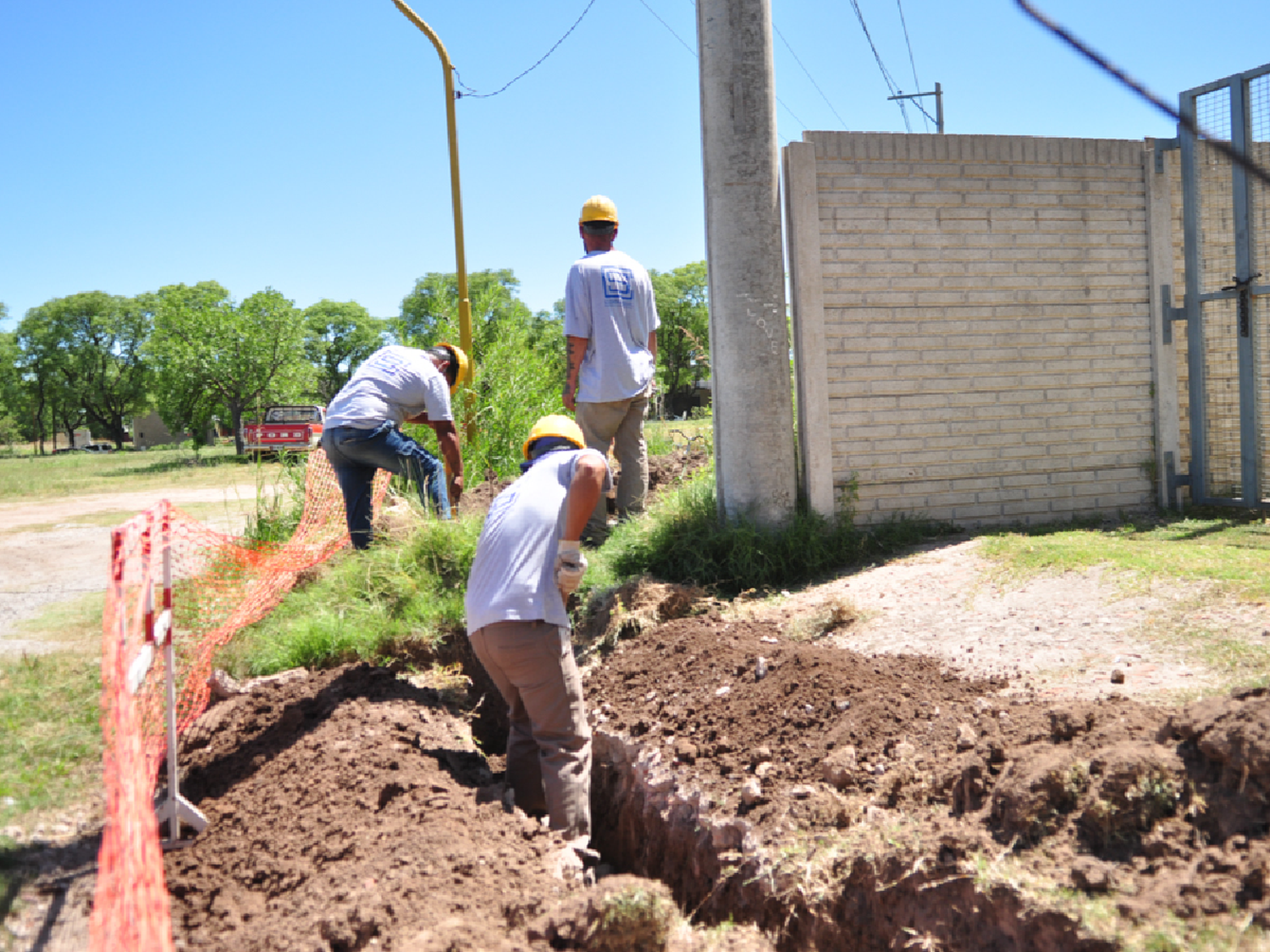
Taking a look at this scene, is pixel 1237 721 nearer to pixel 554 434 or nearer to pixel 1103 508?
pixel 554 434

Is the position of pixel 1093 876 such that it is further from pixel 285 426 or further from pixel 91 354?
pixel 91 354

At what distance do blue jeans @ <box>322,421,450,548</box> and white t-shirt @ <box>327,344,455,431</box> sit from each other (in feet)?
0.26

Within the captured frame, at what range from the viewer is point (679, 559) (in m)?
5.85

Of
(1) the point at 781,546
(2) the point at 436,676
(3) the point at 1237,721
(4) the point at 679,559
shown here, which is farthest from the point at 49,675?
(3) the point at 1237,721

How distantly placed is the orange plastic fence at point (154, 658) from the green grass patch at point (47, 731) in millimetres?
178

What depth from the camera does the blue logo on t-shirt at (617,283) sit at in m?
5.85

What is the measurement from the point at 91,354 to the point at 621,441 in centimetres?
6721

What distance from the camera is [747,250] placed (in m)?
5.91

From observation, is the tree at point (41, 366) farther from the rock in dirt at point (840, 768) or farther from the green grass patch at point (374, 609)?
the rock in dirt at point (840, 768)

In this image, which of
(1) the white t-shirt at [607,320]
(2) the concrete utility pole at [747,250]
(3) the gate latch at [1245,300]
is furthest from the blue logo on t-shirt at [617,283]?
(3) the gate latch at [1245,300]

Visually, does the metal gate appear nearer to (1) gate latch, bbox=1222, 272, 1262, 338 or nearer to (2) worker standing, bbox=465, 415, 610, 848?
(1) gate latch, bbox=1222, 272, 1262, 338

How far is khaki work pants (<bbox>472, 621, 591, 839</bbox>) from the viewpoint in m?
3.88

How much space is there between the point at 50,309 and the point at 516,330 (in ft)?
215

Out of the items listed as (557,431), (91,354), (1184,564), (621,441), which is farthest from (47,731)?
(91,354)
